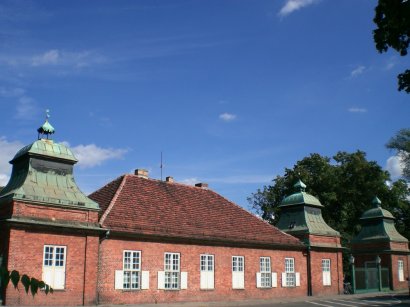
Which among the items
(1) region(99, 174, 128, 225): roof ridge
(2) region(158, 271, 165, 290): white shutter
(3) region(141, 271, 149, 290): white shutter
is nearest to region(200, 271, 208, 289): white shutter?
(2) region(158, 271, 165, 290): white shutter

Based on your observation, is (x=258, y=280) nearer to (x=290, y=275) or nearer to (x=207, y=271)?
(x=290, y=275)

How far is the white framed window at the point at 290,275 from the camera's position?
1282 inches

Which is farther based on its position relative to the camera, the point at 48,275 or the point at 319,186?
the point at 319,186

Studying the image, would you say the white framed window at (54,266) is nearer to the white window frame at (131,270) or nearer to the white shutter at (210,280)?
the white window frame at (131,270)

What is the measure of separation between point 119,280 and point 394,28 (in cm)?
1713

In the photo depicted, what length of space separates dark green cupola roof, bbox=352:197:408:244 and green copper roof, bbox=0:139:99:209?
30057 millimetres

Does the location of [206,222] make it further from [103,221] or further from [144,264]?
[103,221]

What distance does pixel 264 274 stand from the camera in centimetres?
3112

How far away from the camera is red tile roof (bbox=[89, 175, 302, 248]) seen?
2539cm

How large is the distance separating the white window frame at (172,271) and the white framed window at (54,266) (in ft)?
19.5

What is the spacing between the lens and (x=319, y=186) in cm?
5088

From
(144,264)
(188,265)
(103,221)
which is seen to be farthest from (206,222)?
(103,221)

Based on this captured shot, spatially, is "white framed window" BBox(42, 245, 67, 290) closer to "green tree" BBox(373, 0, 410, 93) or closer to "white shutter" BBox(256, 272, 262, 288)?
"white shutter" BBox(256, 272, 262, 288)

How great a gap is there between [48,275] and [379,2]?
1687cm
